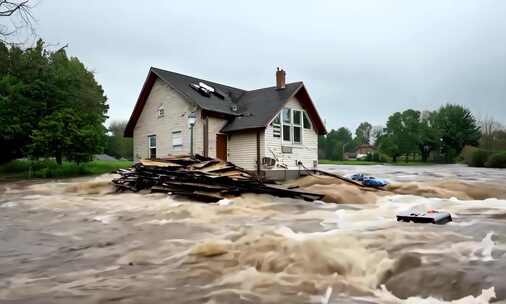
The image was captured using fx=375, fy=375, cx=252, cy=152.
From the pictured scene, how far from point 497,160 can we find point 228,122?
108ft

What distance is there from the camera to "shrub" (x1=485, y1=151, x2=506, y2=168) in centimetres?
3862

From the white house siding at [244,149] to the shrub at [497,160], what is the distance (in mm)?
32126

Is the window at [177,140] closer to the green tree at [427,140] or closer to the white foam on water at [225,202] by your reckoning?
the white foam on water at [225,202]

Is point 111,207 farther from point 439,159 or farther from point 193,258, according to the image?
point 439,159

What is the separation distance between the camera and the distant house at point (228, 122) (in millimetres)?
18859

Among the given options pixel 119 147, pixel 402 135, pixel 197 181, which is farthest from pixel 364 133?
pixel 197 181

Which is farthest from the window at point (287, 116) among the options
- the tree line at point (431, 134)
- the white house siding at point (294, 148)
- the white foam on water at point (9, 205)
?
the tree line at point (431, 134)

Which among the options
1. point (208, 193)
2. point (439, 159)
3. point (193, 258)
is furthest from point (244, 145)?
point (439, 159)

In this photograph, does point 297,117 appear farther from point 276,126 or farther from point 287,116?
point 276,126

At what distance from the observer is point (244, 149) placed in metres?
19.3

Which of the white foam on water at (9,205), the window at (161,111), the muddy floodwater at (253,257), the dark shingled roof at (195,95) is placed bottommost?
the white foam on water at (9,205)

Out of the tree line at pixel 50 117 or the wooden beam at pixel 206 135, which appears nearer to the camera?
the wooden beam at pixel 206 135

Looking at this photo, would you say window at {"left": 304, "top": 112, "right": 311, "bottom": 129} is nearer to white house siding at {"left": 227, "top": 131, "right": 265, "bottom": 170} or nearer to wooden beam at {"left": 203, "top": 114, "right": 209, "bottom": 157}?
white house siding at {"left": 227, "top": 131, "right": 265, "bottom": 170}

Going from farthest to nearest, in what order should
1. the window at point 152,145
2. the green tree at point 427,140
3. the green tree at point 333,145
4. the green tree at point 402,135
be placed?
1. the green tree at point 333,145
2. the green tree at point 402,135
3. the green tree at point 427,140
4. the window at point 152,145
